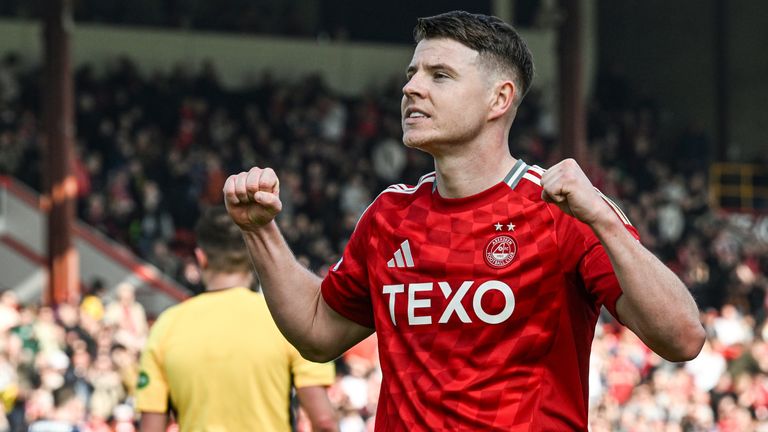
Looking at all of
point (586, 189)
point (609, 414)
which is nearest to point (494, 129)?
point (586, 189)

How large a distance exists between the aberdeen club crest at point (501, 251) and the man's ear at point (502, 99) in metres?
0.31

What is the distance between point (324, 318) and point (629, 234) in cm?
92

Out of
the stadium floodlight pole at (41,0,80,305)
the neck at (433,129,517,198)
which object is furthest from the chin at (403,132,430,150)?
the stadium floodlight pole at (41,0,80,305)

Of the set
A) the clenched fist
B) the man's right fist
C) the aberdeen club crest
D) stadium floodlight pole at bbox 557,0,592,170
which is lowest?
stadium floodlight pole at bbox 557,0,592,170

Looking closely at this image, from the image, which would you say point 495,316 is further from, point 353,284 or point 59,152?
point 59,152

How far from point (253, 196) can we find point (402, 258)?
388 mm

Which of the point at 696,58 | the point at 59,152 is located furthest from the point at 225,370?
the point at 696,58

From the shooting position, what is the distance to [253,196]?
143 inches

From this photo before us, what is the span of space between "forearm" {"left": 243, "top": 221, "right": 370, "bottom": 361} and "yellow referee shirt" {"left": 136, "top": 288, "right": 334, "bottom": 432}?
1.03 metres

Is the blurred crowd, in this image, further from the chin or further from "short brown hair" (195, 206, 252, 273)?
the chin

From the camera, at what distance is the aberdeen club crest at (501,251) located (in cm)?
351

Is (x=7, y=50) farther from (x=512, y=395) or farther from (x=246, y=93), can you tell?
(x=512, y=395)

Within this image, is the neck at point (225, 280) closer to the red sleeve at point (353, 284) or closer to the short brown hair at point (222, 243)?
the short brown hair at point (222, 243)

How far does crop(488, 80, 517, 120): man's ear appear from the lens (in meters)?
3.63
